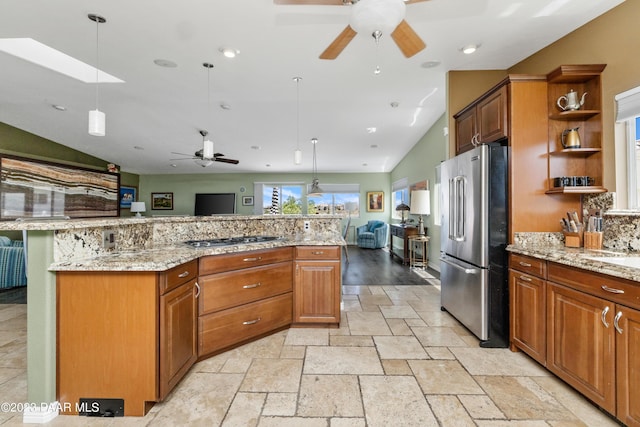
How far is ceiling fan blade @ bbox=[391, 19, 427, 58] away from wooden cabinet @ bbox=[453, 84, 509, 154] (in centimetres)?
97

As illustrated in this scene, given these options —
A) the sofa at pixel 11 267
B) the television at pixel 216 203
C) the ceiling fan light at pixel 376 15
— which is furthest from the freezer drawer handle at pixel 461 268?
the television at pixel 216 203

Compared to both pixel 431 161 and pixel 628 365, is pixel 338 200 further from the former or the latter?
pixel 628 365

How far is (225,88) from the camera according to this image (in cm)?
378

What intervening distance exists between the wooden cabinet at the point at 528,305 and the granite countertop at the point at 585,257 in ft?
0.21

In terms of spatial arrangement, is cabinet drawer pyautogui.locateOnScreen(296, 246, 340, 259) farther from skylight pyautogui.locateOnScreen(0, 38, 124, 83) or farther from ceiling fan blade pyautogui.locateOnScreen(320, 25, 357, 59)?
skylight pyautogui.locateOnScreen(0, 38, 124, 83)

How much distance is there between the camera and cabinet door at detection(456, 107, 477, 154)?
9.46ft

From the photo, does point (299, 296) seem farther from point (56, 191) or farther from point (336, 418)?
point (56, 191)

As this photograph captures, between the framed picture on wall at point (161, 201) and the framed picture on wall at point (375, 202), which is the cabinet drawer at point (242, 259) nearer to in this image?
the framed picture on wall at point (375, 202)

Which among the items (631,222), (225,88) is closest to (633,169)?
(631,222)

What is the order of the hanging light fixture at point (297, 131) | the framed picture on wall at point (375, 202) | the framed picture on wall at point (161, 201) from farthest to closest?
the framed picture on wall at point (161, 201) → the framed picture on wall at point (375, 202) → the hanging light fixture at point (297, 131)

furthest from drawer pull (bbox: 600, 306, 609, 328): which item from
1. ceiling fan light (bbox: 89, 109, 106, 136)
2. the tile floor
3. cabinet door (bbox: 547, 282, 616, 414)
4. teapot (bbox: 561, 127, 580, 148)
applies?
ceiling fan light (bbox: 89, 109, 106, 136)

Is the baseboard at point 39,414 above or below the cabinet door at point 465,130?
below

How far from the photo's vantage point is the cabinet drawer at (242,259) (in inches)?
84.0

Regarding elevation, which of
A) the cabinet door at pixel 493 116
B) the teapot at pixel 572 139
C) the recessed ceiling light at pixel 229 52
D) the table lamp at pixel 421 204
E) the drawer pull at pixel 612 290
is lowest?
the drawer pull at pixel 612 290
